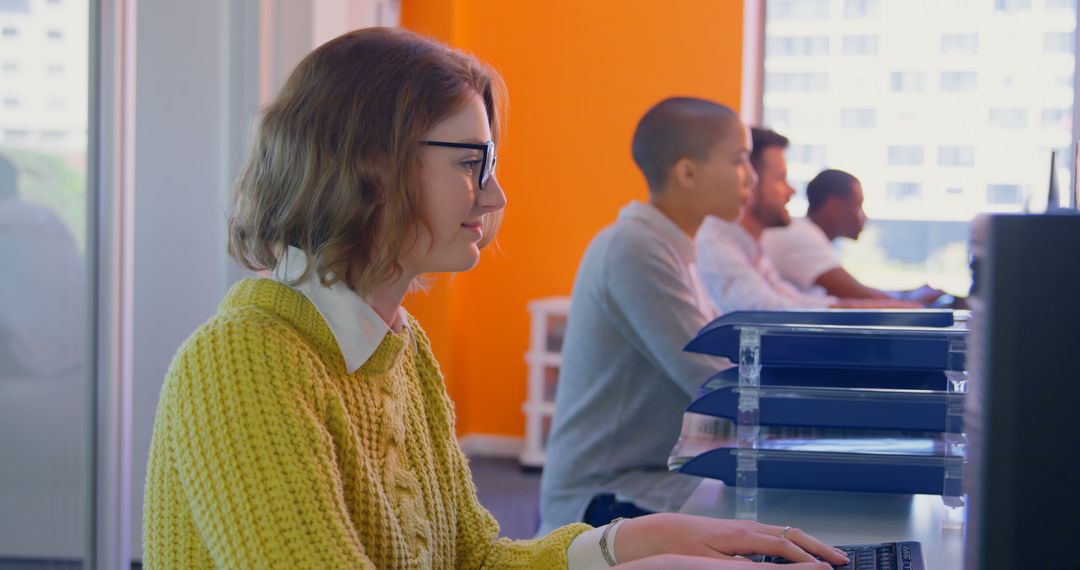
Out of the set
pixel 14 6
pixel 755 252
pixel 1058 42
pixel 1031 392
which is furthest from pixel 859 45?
pixel 1031 392

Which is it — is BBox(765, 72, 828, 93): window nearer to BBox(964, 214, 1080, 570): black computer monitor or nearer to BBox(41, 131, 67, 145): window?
BBox(41, 131, 67, 145): window

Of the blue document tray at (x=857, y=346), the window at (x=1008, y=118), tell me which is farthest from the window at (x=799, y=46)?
the blue document tray at (x=857, y=346)

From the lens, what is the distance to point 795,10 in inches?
202

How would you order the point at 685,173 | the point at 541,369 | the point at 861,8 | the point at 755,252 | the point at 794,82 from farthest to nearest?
the point at 794,82
the point at 861,8
the point at 541,369
the point at 755,252
the point at 685,173

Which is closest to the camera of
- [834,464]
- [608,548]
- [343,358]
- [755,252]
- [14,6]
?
[343,358]

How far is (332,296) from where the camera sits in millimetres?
1138

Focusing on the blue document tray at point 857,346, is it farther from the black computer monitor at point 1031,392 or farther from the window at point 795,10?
the window at point 795,10

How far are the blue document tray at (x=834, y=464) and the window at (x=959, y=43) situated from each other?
3.82 meters

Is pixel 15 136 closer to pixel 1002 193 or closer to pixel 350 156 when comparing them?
pixel 350 156

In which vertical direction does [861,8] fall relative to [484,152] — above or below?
above

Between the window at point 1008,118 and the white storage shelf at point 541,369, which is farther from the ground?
the window at point 1008,118

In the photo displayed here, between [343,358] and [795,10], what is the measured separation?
14.4 feet

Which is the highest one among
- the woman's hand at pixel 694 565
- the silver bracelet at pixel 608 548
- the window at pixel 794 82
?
the window at pixel 794 82

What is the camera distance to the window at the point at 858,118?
5.09 m
